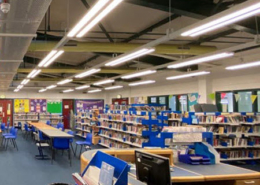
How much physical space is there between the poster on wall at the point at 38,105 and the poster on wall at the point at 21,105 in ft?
0.96

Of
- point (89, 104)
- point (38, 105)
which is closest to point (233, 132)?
point (89, 104)

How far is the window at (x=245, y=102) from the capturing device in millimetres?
10789

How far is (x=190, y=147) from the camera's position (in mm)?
4766

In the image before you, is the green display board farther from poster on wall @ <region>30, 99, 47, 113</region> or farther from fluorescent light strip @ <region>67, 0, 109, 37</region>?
fluorescent light strip @ <region>67, 0, 109, 37</region>

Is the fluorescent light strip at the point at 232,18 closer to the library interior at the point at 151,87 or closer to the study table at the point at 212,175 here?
the library interior at the point at 151,87

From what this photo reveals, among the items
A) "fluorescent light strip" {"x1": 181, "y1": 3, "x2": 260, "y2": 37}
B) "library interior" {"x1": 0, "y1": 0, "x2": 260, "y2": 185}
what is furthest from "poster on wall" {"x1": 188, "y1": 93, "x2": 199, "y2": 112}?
"fluorescent light strip" {"x1": 181, "y1": 3, "x2": 260, "y2": 37}

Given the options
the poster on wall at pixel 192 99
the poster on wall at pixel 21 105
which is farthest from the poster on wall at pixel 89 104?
the poster on wall at pixel 192 99

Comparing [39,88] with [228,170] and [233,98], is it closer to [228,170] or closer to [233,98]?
[233,98]

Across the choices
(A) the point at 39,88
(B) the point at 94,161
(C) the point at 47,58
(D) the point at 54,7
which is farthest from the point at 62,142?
(A) the point at 39,88

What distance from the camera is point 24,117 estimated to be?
21.0 m

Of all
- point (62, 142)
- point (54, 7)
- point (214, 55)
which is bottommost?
point (62, 142)

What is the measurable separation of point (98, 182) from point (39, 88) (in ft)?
62.2

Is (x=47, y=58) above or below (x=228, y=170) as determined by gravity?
above

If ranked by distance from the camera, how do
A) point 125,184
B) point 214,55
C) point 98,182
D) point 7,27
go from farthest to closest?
point 214,55 < point 7,27 < point 98,182 < point 125,184
